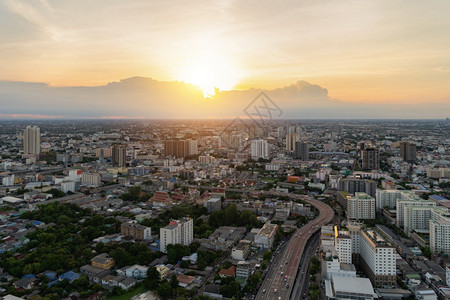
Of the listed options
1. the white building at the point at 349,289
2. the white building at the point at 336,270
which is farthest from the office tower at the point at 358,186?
the white building at the point at 349,289

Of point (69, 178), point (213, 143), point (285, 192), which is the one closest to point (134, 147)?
point (213, 143)

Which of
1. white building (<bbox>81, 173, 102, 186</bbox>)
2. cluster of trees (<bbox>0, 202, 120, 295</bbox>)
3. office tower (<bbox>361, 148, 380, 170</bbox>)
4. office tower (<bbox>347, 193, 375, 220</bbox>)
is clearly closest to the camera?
cluster of trees (<bbox>0, 202, 120, 295</bbox>)

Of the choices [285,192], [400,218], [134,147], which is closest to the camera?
[400,218]

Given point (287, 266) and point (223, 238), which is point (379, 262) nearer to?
point (287, 266)

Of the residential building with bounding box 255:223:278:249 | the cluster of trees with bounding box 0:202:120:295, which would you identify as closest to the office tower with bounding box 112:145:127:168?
the cluster of trees with bounding box 0:202:120:295

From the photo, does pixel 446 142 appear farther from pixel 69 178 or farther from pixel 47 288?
pixel 47 288

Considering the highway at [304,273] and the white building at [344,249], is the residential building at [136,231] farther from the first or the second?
the white building at [344,249]

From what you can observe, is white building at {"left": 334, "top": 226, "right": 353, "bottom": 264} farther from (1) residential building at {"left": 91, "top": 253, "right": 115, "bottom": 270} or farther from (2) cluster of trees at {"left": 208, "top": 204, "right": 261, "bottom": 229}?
(1) residential building at {"left": 91, "top": 253, "right": 115, "bottom": 270}
